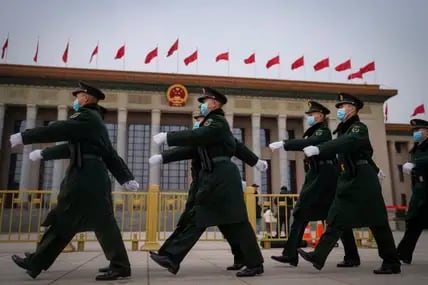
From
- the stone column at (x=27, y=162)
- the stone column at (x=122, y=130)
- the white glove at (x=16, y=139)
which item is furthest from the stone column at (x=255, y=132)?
the white glove at (x=16, y=139)

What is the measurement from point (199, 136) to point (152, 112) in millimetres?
24242

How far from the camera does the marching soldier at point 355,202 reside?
13.7 ft

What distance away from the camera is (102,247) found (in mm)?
3680

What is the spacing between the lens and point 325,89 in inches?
1141

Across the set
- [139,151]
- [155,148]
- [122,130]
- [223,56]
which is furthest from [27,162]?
[223,56]

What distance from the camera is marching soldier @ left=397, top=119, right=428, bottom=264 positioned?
207 inches

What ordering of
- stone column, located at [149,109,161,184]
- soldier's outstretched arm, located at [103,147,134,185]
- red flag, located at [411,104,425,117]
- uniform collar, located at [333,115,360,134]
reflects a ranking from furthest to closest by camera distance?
red flag, located at [411,104,425,117], stone column, located at [149,109,161,184], uniform collar, located at [333,115,360,134], soldier's outstretched arm, located at [103,147,134,185]

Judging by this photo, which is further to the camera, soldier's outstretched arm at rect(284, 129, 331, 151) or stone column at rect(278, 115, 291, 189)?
stone column at rect(278, 115, 291, 189)

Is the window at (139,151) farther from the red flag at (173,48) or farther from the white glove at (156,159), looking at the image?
the white glove at (156,159)

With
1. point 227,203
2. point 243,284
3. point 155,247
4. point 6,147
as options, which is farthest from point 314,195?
point 6,147

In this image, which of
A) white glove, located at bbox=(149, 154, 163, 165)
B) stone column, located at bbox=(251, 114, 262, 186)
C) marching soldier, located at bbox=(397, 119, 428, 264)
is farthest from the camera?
stone column, located at bbox=(251, 114, 262, 186)

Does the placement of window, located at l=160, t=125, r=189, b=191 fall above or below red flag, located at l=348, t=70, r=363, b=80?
below

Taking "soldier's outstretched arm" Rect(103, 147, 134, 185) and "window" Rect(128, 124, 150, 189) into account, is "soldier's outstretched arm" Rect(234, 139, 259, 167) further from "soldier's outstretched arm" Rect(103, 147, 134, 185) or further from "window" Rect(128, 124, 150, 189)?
"window" Rect(128, 124, 150, 189)

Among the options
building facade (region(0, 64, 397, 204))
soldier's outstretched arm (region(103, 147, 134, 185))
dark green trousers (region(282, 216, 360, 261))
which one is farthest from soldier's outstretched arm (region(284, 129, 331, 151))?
building facade (region(0, 64, 397, 204))
